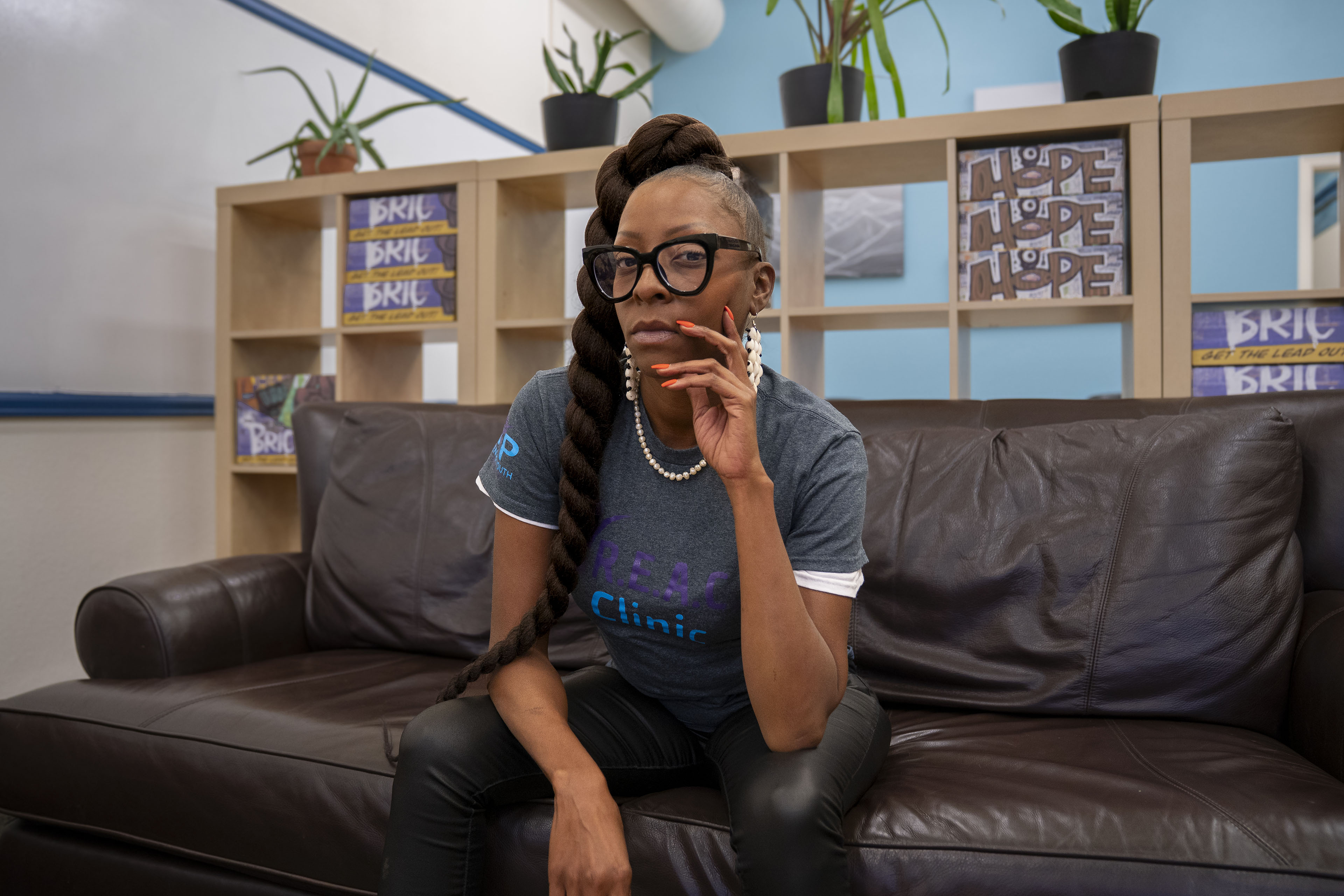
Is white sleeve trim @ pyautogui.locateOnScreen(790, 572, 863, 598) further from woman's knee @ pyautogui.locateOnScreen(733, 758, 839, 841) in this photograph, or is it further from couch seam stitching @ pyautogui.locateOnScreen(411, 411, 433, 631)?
couch seam stitching @ pyautogui.locateOnScreen(411, 411, 433, 631)

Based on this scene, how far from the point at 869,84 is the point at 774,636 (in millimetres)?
1766

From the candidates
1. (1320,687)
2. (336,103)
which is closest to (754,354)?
(1320,687)

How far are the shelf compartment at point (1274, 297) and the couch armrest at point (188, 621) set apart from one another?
6.07 ft

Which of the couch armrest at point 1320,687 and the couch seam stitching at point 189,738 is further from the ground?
the couch armrest at point 1320,687

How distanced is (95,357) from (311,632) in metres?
1.13

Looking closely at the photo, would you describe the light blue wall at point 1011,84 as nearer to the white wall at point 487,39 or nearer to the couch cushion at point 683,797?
the white wall at point 487,39

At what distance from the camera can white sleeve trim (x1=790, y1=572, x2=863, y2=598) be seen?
0.95 metres

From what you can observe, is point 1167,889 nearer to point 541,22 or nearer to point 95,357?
point 95,357

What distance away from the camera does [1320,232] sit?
4.51 meters

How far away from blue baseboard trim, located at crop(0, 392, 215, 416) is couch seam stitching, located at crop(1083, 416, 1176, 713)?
2.26 meters

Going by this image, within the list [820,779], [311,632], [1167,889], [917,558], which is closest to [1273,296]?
[917,558]

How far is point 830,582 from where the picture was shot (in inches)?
37.3

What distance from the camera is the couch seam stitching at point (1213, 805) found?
889 millimetres

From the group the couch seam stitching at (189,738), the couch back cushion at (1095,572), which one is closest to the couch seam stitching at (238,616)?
the couch seam stitching at (189,738)
